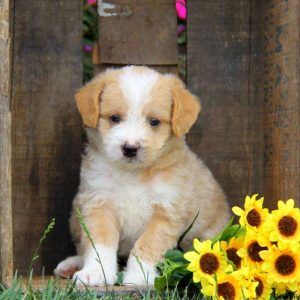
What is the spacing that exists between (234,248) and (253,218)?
0.26m

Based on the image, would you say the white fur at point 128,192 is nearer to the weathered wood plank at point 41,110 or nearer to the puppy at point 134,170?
the puppy at point 134,170

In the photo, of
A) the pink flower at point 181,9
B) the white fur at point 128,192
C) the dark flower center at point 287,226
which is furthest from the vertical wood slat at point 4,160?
the pink flower at point 181,9

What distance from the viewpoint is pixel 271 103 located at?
5.68 metres

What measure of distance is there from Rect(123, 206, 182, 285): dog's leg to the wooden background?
105 centimetres

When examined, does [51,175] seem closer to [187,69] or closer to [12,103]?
[12,103]

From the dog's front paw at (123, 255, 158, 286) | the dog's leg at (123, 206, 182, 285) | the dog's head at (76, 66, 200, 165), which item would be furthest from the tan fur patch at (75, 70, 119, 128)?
the dog's front paw at (123, 255, 158, 286)

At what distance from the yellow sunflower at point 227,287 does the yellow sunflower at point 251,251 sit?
18 cm

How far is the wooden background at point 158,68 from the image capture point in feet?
18.5

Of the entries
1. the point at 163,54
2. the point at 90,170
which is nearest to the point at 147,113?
the point at 90,170

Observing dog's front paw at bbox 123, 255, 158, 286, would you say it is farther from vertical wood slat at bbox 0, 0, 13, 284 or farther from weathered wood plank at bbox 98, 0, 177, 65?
weathered wood plank at bbox 98, 0, 177, 65

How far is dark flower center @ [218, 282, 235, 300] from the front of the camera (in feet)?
13.0

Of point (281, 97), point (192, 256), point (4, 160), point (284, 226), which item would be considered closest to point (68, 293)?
point (192, 256)

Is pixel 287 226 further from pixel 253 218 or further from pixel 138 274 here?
pixel 138 274

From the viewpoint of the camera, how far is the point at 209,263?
13.2 feet
